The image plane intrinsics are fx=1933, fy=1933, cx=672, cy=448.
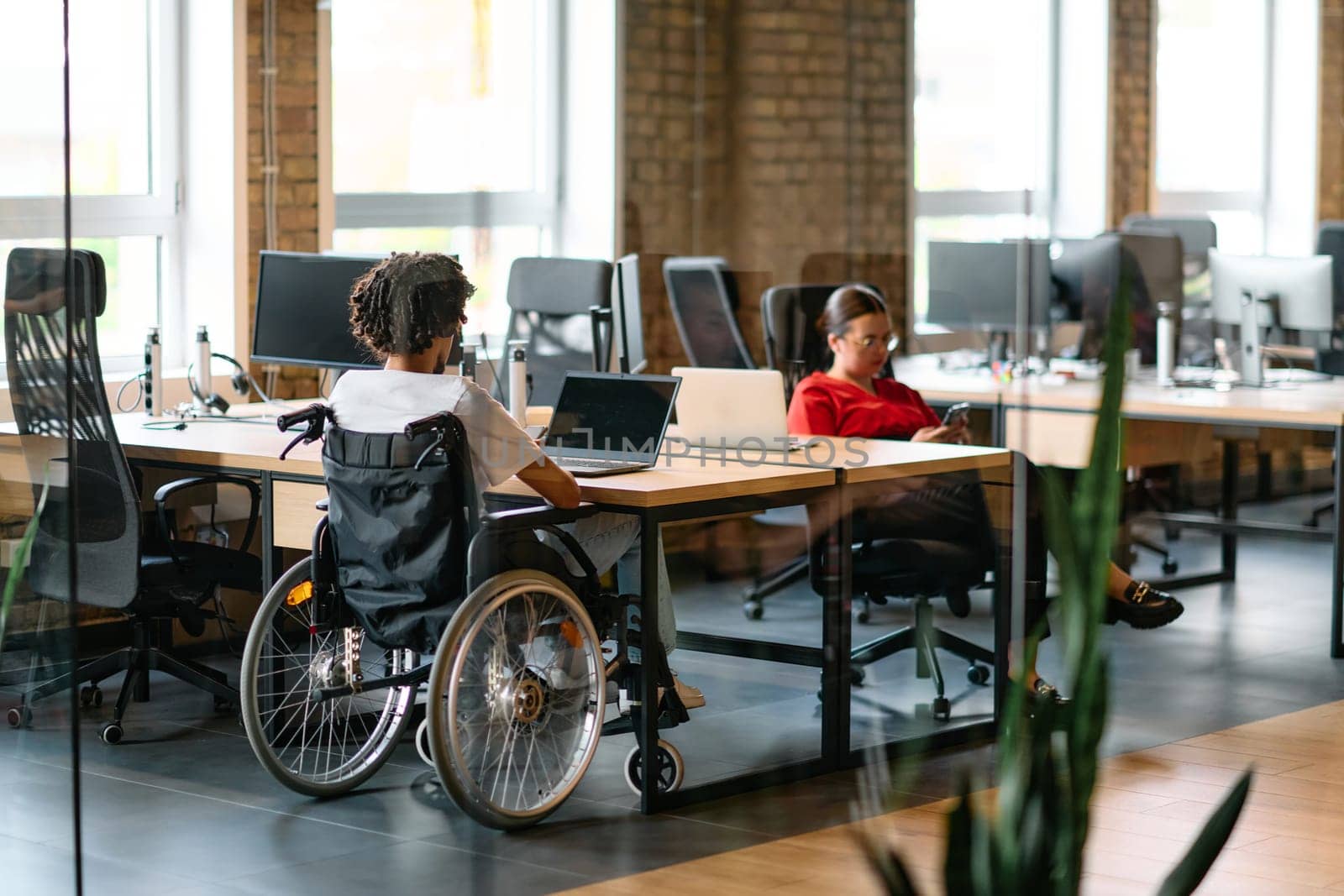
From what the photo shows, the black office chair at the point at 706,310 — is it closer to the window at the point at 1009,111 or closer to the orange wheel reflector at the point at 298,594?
the window at the point at 1009,111

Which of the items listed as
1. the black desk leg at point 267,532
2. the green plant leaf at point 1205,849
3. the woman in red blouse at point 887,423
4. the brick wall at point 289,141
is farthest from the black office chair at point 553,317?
the green plant leaf at point 1205,849

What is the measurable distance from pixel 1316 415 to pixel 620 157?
1475mm

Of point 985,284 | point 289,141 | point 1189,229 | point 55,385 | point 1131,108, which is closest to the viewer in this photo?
point 55,385

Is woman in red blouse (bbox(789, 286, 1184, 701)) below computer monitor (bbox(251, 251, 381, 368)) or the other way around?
below

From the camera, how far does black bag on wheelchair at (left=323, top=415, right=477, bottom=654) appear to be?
128 inches

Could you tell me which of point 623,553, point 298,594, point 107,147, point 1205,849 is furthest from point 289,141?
point 1205,849

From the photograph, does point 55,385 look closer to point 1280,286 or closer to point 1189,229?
point 1189,229

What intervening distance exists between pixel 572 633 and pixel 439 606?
257mm

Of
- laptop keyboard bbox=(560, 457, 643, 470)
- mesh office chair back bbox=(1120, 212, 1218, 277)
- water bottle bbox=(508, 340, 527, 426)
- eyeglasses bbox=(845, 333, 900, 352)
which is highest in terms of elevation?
mesh office chair back bbox=(1120, 212, 1218, 277)

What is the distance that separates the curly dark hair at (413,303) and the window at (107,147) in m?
0.44

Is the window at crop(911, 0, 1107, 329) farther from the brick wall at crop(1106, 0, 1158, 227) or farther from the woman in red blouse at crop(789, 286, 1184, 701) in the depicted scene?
the woman in red blouse at crop(789, 286, 1184, 701)

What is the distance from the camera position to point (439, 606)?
3270 millimetres

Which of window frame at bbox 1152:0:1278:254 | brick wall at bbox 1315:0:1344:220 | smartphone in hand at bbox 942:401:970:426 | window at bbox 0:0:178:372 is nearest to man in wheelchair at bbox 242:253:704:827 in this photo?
window at bbox 0:0:178:372

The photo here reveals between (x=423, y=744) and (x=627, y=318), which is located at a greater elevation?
(x=627, y=318)
